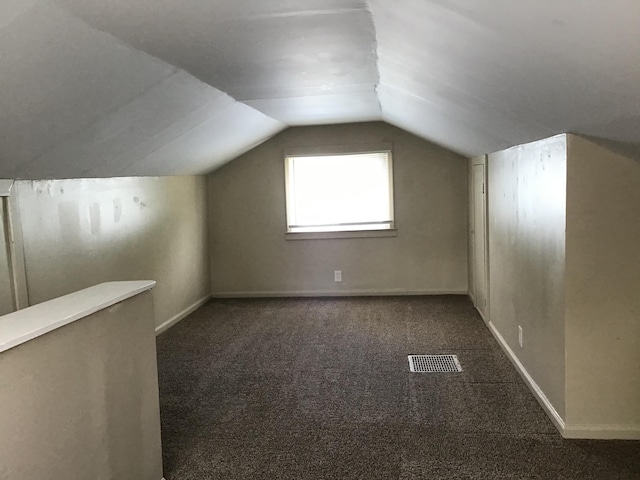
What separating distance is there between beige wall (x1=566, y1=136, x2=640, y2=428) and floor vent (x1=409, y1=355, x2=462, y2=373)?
1143mm

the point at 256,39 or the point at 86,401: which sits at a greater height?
the point at 256,39

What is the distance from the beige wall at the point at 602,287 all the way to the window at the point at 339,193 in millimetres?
3574

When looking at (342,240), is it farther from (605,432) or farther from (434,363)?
(605,432)

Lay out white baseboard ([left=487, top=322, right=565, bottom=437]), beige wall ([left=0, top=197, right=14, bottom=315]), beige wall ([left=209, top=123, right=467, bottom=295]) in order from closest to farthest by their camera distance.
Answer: white baseboard ([left=487, top=322, right=565, bottom=437])
beige wall ([left=0, top=197, right=14, bottom=315])
beige wall ([left=209, top=123, right=467, bottom=295])

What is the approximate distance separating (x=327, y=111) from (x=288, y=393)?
8.52 ft

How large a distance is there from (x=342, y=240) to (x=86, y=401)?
4.57m

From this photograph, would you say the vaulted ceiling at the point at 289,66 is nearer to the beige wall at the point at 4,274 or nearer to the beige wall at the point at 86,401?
the beige wall at the point at 4,274

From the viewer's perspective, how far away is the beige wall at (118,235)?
→ 3.46 metres

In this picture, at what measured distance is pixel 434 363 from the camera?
4.02 m

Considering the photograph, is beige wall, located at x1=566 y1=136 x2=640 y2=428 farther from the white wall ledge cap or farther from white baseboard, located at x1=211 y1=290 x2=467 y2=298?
white baseboard, located at x1=211 y1=290 x2=467 y2=298

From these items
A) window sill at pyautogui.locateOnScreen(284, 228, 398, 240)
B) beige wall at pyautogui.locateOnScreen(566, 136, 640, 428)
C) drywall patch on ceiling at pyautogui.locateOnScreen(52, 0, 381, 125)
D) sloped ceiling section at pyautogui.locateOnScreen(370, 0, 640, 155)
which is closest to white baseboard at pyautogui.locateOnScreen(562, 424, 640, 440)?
beige wall at pyautogui.locateOnScreen(566, 136, 640, 428)

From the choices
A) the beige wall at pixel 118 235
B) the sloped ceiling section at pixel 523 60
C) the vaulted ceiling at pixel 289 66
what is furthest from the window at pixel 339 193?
the sloped ceiling section at pixel 523 60

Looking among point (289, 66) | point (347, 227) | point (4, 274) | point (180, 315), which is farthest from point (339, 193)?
point (4, 274)

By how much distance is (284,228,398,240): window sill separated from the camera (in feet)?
20.6
